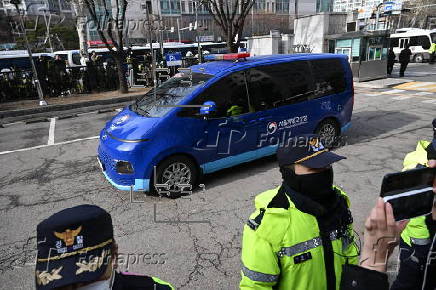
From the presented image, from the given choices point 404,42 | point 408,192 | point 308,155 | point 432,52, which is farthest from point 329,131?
point 404,42

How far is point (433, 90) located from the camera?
1250 centimetres

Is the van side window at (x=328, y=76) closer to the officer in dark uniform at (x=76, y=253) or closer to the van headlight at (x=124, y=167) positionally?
the van headlight at (x=124, y=167)

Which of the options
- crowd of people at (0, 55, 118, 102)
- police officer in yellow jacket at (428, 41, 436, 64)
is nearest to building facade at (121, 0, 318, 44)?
police officer in yellow jacket at (428, 41, 436, 64)

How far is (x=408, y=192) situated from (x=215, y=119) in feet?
12.0

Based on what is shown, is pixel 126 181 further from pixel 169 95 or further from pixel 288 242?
pixel 288 242

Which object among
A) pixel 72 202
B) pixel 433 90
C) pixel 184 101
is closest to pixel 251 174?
pixel 184 101

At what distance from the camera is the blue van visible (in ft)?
14.5

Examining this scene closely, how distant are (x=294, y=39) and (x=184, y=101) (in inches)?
918

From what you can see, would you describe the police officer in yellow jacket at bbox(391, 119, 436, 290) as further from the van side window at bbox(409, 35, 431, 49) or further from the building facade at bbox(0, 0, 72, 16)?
the van side window at bbox(409, 35, 431, 49)

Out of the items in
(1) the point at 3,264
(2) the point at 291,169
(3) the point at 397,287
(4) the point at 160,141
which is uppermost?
(2) the point at 291,169

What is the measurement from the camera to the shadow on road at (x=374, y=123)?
287 inches

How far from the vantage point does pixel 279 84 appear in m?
5.45

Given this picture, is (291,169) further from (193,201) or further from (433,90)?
(433,90)

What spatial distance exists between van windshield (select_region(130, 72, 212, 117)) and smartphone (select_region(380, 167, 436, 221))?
12.3 feet
